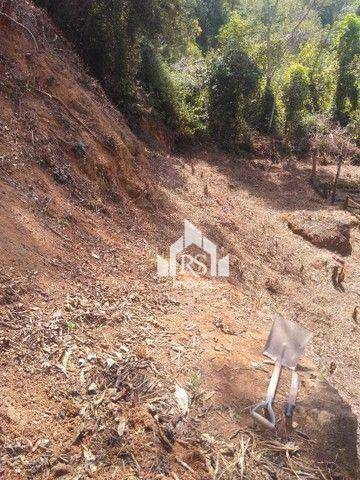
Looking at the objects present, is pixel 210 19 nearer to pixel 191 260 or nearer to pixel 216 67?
pixel 216 67

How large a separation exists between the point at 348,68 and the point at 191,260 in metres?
14.3

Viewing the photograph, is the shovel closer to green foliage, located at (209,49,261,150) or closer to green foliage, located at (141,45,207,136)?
green foliage, located at (141,45,207,136)

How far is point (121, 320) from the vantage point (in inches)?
149

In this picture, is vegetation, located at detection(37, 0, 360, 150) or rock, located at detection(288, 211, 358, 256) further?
vegetation, located at detection(37, 0, 360, 150)

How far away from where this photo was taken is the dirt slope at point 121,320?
260 cm

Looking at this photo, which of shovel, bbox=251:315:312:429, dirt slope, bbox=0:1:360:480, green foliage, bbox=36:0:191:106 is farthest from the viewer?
green foliage, bbox=36:0:191:106

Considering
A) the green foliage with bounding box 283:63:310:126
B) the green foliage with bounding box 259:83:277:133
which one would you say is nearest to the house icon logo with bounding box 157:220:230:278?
the green foliage with bounding box 259:83:277:133

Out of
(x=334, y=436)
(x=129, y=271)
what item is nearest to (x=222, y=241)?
(x=129, y=271)

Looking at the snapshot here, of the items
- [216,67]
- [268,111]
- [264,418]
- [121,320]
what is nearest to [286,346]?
[264,418]

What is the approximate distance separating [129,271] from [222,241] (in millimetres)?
3015

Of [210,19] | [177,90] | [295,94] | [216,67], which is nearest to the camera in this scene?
[177,90]

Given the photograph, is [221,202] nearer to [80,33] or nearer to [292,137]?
[80,33]

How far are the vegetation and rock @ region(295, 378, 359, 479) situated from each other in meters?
8.76

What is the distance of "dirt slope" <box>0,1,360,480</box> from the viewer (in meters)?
2.60
